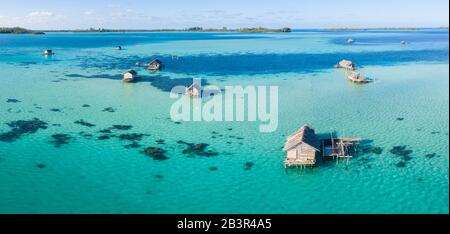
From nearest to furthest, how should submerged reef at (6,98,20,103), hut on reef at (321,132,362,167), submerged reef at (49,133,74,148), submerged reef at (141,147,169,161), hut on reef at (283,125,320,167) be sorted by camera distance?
hut on reef at (283,125,320,167), hut on reef at (321,132,362,167), submerged reef at (141,147,169,161), submerged reef at (49,133,74,148), submerged reef at (6,98,20,103)

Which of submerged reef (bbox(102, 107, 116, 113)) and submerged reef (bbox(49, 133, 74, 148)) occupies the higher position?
submerged reef (bbox(102, 107, 116, 113))

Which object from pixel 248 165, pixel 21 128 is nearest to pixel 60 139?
pixel 21 128

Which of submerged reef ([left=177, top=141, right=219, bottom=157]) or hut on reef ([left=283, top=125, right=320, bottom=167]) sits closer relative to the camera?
hut on reef ([left=283, top=125, right=320, bottom=167])

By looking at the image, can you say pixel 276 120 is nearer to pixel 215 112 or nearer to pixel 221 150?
pixel 215 112

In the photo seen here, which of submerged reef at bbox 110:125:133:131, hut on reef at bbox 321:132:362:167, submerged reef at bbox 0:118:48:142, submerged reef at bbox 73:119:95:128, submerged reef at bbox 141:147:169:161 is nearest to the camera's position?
hut on reef at bbox 321:132:362:167

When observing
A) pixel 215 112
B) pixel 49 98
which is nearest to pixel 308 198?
pixel 215 112

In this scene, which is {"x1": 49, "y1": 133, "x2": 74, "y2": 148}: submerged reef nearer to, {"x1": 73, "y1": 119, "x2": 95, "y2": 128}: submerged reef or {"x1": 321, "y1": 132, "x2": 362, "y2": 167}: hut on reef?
{"x1": 73, "y1": 119, "x2": 95, "y2": 128}: submerged reef

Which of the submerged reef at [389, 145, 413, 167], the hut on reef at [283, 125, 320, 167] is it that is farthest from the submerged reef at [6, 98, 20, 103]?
the submerged reef at [389, 145, 413, 167]
